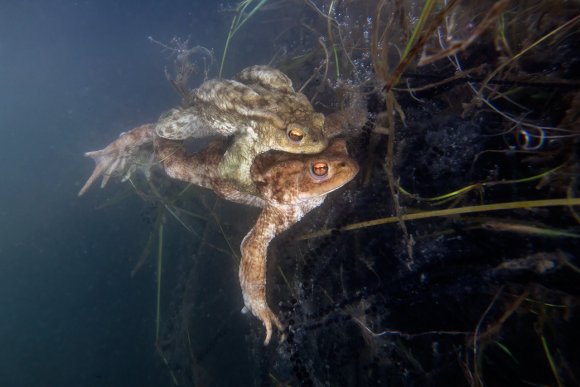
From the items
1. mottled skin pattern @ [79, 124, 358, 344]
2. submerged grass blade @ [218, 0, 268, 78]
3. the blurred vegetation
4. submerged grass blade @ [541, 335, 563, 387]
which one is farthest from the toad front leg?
submerged grass blade @ [541, 335, 563, 387]

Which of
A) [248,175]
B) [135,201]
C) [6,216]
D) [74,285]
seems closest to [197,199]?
[248,175]

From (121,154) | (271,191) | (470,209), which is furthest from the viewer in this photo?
(121,154)

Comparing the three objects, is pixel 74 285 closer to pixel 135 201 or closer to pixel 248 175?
pixel 135 201

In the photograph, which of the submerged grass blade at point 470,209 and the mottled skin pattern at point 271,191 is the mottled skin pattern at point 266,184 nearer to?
the mottled skin pattern at point 271,191

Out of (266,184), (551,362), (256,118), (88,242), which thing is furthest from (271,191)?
(88,242)

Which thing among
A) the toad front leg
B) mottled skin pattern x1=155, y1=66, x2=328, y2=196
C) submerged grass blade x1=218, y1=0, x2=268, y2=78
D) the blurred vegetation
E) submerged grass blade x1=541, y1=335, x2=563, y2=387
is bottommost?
submerged grass blade x1=541, y1=335, x2=563, y2=387

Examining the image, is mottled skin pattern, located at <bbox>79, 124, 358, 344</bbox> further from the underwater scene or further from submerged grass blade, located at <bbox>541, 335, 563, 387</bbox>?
submerged grass blade, located at <bbox>541, 335, 563, 387</bbox>

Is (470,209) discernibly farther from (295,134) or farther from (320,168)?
(295,134)
